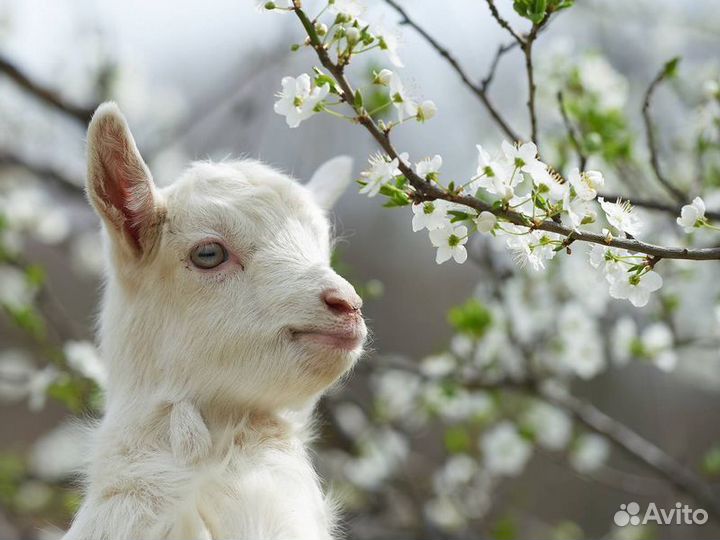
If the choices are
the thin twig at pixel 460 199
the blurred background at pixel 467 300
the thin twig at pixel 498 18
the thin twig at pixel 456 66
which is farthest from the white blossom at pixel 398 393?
the thin twig at pixel 460 199

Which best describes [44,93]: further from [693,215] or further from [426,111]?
[693,215]

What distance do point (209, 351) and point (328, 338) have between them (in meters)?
0.40

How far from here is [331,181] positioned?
3.97 metres

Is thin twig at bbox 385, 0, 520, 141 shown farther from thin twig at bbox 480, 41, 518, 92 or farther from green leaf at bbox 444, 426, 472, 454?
green leaf at bbox 444, 426, 472, 454

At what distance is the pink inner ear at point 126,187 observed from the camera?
3.08 metres

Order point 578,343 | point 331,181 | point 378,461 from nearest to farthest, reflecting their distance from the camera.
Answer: point 331,181
point 578,343
point 378,461

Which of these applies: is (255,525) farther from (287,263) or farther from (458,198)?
(458,198)

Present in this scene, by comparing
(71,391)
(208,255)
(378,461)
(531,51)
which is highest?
(531,51)

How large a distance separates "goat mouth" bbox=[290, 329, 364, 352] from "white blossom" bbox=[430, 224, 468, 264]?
0.50 metres

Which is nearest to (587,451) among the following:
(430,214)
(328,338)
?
(328,338)

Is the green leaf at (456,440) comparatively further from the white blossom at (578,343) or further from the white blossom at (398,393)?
the white blossom at (578,343)

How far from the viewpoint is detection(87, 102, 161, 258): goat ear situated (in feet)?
9.89

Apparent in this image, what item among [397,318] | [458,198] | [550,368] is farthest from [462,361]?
[397,318]

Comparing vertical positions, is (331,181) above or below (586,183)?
above
